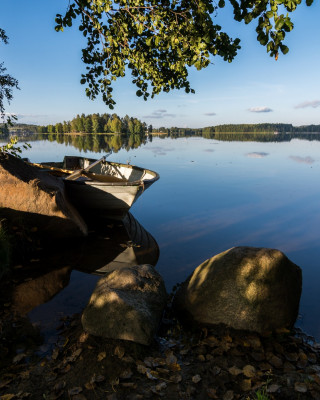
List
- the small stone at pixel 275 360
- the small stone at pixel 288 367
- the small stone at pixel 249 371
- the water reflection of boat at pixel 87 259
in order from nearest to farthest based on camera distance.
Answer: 1. the small stone at pixel 249 371
2. the small stone at pixel 288 367
3. the small stone at pixel 275 360
4. the water reflection of boat at pixel 87 259

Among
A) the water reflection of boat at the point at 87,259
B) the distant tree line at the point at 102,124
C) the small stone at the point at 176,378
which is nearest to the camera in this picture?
the small stone at the point at 176,378

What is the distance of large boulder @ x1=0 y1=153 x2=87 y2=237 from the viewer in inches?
368

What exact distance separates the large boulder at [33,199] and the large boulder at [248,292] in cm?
620

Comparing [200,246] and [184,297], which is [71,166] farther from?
[184,297]

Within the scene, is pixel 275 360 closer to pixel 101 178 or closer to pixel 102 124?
pixel 101 178

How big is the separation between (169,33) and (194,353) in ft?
20.1

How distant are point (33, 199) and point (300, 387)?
353 inches

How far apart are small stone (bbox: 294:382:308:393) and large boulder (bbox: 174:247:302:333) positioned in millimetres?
1610

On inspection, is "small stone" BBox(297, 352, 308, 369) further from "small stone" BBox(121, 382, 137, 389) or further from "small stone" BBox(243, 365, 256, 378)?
"small stone" BBox(121, 382, 137, 389)

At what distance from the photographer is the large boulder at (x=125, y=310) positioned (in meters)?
4.90

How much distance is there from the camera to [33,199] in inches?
374

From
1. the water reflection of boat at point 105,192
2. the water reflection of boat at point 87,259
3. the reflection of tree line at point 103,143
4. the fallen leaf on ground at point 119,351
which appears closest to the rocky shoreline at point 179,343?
the fallen leaf on ground at point 119,351

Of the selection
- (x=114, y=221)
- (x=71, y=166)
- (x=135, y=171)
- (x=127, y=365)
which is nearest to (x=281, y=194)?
(x=135, y=171)

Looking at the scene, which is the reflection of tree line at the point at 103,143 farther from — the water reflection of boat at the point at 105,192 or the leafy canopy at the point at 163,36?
the leafy canopy at the point at 163,36
